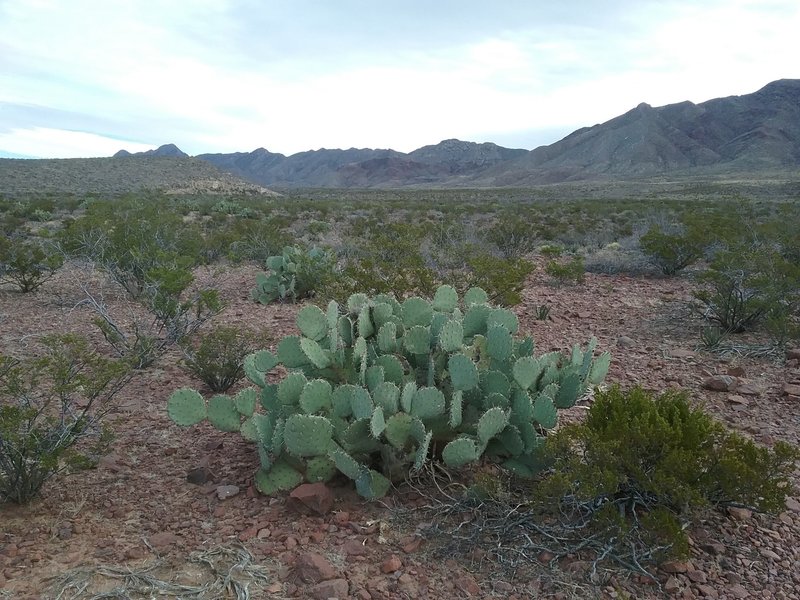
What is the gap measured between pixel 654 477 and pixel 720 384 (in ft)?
8.54

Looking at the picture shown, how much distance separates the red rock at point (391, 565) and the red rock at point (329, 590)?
207mm

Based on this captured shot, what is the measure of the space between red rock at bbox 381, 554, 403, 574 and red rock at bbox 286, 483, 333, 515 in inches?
20.6

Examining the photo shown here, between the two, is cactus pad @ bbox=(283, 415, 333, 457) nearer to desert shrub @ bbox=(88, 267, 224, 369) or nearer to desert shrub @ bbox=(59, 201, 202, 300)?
desert shrub @ bbox=(88, 267, 224, 369)

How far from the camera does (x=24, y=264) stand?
865 centimetres

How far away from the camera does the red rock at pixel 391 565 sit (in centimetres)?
285

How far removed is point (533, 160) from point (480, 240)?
4566 inches

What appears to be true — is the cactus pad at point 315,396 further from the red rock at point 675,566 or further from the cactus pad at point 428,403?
the red rock at point 675,566

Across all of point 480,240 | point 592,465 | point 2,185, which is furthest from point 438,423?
point 2,185

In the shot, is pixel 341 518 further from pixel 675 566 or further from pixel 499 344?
pixel 675 566

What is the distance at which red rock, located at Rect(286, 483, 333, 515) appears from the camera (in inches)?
129

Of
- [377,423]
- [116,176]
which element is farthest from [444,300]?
[116,176]

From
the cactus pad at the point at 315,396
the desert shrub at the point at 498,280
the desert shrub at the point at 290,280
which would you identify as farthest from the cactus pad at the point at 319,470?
the desert shrub at the point at 290,280

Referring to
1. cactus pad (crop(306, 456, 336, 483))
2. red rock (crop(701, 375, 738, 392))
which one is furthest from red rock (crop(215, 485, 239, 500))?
red rock (crop(701, 375, 738, 392))

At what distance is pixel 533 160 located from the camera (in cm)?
12375
